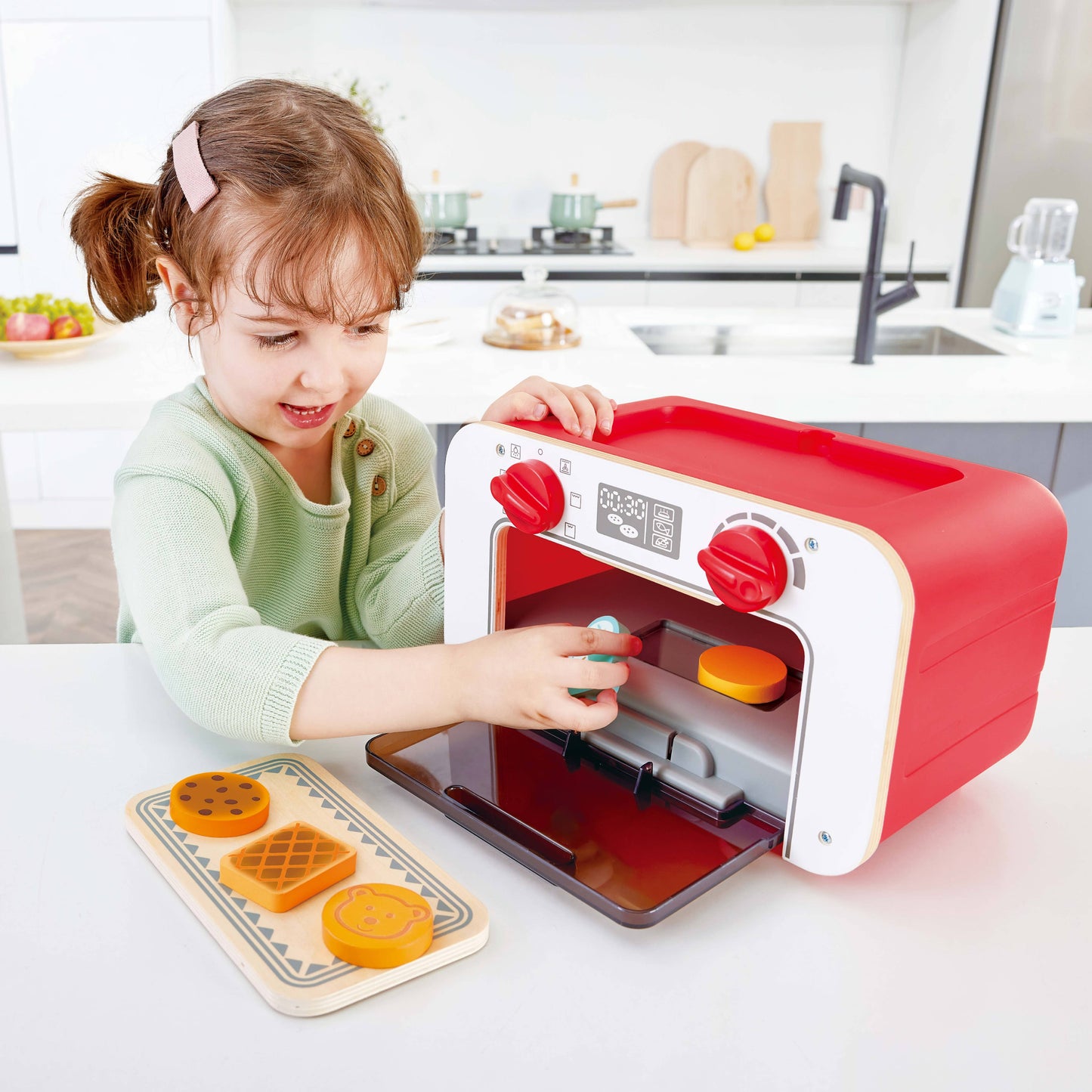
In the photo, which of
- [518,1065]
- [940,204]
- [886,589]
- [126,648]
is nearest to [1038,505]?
[886,589]

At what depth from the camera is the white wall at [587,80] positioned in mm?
3656

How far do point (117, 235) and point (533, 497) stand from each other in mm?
533

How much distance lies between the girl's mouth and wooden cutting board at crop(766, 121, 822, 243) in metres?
3.28

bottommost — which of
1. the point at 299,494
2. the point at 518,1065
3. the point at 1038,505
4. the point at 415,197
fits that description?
the point at 518,1065

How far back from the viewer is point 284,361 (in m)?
0.83

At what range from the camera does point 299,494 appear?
3.27 feet

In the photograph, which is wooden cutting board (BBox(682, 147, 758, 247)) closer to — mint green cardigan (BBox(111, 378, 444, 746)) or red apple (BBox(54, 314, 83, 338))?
red apple (BBox(54, 314, 83, 338))

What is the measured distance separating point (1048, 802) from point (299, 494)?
0.68m

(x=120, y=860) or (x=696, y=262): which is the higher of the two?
(x=696, y=262)

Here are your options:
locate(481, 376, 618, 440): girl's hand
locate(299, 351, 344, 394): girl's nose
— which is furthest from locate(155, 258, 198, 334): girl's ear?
locate(481, 376, 618, 440): girl's hand

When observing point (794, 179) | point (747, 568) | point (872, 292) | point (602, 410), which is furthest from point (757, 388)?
point (794, 179)

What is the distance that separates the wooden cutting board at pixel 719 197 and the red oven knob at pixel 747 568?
341 cm

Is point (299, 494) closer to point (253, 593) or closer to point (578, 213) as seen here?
point (253, 593)

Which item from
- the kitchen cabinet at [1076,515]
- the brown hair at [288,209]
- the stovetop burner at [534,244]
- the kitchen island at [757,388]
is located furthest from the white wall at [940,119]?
the brown hair at [288,209]
